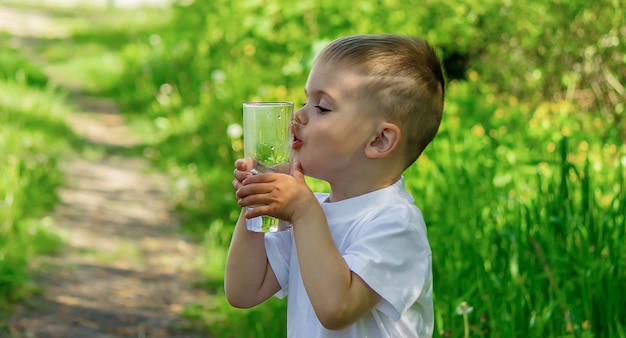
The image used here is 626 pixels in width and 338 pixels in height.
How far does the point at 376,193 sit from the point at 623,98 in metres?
3.71

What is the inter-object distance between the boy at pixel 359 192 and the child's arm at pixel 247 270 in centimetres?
8

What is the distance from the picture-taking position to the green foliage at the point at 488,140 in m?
2.91

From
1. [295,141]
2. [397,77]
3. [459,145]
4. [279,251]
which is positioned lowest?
[459,145]

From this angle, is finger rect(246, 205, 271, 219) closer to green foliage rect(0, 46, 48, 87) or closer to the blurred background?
the blurred background

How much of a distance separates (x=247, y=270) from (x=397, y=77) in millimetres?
524

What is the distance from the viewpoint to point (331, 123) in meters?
1.79

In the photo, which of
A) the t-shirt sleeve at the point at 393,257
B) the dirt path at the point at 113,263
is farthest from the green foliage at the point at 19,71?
the t-shirt sleeve at the point at 393,257

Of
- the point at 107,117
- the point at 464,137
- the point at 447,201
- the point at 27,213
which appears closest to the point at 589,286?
the point at 447,201

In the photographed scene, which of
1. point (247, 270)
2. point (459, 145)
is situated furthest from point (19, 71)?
point (247, 270)

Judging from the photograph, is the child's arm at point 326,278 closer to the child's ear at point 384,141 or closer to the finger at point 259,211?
the finger at point 259,211

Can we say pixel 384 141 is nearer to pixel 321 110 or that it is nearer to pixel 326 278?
pixel 321 110

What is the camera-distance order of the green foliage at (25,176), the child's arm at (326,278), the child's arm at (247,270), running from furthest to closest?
the green foliage at (25,176) → the child's arm at (247,270) → the child's arm at (326,278)

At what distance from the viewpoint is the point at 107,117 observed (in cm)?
845

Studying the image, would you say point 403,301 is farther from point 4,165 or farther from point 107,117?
point 107,117
